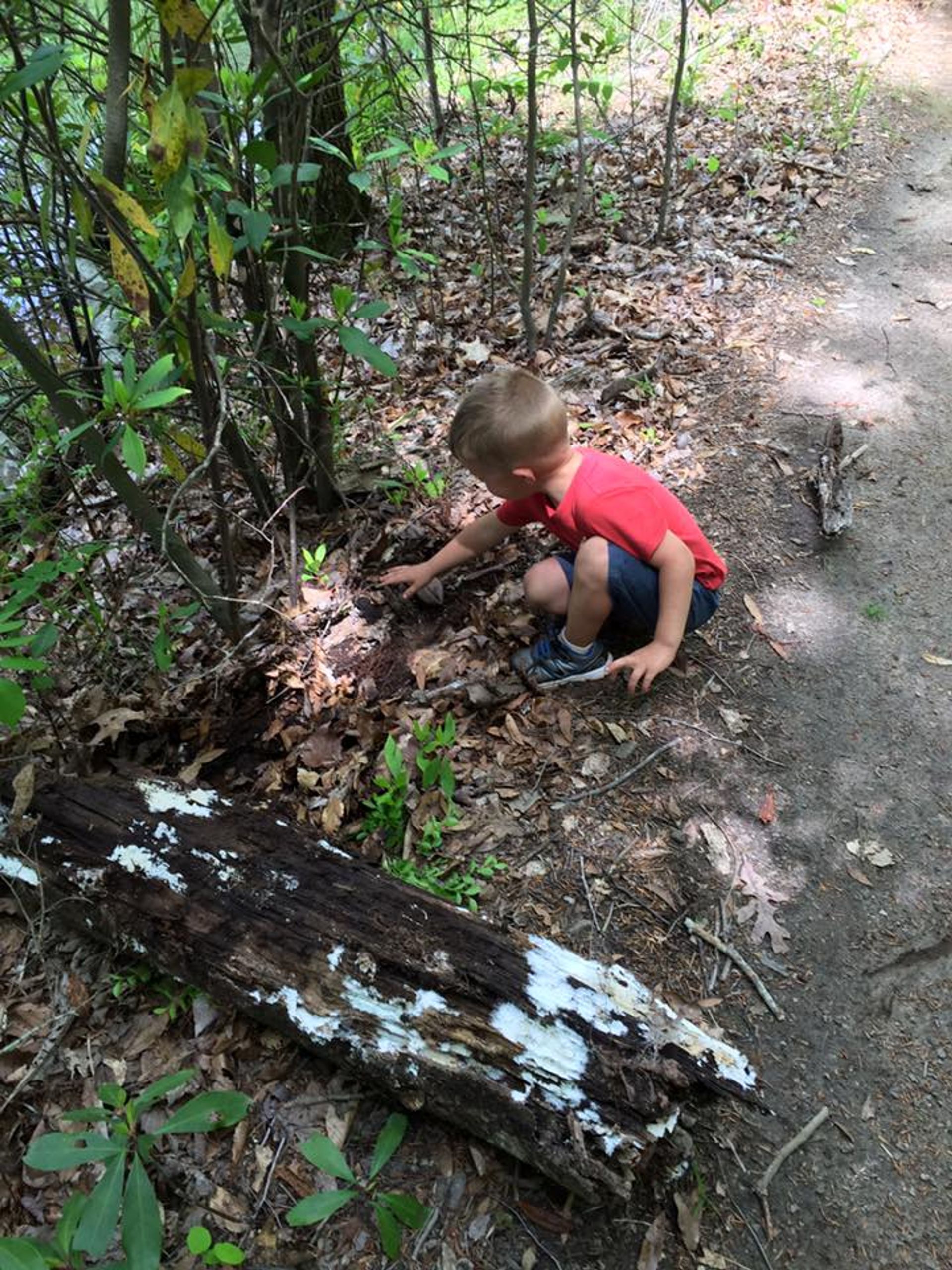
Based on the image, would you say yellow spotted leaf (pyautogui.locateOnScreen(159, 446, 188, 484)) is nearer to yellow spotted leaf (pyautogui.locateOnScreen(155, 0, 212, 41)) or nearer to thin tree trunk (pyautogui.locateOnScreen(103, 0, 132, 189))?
thin tree trunk (pyautogui.locateOnScreen(103, 0, 132, 189))

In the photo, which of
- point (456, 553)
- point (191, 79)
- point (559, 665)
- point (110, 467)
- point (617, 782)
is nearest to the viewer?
point (191, 79)

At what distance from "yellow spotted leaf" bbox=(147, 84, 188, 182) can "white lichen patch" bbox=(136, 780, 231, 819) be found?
1596mm

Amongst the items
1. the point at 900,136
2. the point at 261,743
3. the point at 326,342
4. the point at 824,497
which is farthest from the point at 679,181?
the point at 261,743

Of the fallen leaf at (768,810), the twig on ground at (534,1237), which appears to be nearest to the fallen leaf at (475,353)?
the fallen leaf at (768,810)

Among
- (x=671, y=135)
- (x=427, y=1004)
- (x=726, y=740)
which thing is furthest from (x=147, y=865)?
(x=671, y=135)

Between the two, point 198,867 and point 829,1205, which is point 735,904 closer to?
point 829,1205

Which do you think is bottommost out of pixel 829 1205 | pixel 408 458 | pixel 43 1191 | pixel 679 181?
pixel 829 1205

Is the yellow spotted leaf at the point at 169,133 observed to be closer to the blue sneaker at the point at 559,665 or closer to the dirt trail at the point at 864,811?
the blue sneaker at the point at 559,665

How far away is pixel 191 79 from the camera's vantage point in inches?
60.4

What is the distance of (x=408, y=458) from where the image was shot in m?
3.97

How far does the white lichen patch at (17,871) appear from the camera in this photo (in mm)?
2201

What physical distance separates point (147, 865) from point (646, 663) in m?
1.67

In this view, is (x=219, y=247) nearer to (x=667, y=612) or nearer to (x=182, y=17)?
(x=182, y=17)

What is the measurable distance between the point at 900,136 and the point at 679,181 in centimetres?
219
